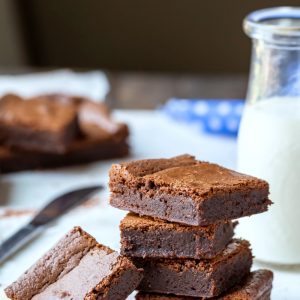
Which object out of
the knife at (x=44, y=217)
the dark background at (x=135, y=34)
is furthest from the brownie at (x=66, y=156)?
the dark background at (x=135, y=34)

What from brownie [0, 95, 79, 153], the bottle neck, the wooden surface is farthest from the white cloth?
the bottle neck

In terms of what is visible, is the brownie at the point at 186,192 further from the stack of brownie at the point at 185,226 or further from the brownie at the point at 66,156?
the brownie at the point at 66,156

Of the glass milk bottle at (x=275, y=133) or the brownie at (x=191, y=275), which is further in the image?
the glass milk bottle at (x=275, y=133)

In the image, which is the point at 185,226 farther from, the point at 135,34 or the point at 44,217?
the point at 135,34

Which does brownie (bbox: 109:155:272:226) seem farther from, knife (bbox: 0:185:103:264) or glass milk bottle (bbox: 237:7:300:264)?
knife (bbox: 0:185:103:264)

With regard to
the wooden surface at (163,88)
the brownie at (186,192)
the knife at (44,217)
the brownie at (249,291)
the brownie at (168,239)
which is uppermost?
the brownie at (186,192)

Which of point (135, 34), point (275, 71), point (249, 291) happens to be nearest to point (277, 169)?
point (275, 71)

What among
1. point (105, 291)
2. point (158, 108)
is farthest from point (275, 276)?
point (158, 108)
